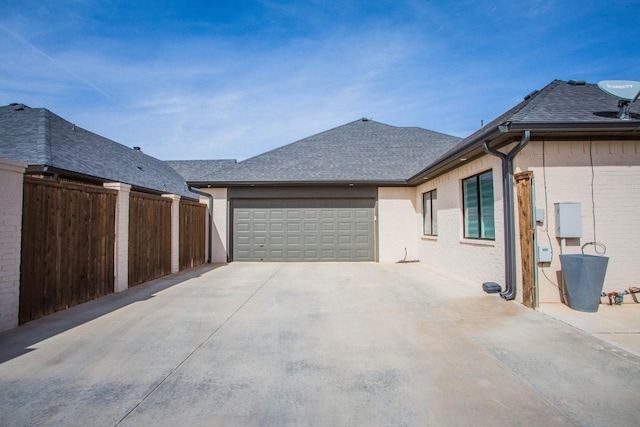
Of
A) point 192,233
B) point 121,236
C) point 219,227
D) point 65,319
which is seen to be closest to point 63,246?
point 65,319

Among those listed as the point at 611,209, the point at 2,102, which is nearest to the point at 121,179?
the point at 2,102

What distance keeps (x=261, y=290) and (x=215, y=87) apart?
25.8 feet

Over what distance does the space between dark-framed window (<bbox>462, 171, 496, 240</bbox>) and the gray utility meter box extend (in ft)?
4.78

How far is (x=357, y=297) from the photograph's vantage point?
22.2 ft

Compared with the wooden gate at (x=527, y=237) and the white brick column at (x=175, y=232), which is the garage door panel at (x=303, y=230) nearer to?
the white brick column at (x=175, y=232)

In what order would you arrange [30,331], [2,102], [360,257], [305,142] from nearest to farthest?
[30,331] → [360,257] → [2,102] → [305,142]

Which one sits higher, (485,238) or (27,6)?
(27,6)

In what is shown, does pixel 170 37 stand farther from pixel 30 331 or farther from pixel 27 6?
pixel 30 331

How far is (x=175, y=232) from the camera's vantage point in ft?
33.0

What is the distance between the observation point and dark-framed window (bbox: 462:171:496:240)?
24.4 ft

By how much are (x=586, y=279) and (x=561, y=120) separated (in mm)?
2688

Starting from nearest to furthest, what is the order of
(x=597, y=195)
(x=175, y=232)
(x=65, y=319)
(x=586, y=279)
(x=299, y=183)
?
(x=65, y=319) < (x=586, y=279) < (x=597, y=195) < (x=175, y=232) < (x=299, y=183)

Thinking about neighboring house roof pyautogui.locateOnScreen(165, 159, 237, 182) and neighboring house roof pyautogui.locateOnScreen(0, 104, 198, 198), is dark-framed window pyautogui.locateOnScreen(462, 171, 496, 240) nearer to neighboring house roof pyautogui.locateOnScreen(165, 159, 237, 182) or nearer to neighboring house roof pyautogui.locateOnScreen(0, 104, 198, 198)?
neighboring house roof pyautogui.locateOnScreen(0, 104, 198, 198)

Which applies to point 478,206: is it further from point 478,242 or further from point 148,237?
point 148,237
